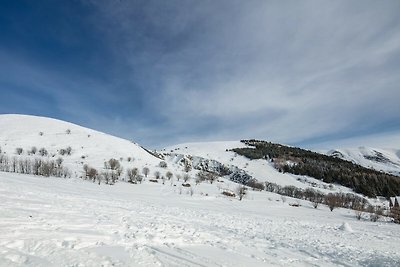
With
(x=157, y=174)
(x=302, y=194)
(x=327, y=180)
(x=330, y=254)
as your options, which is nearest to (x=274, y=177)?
(x=327, y=180)

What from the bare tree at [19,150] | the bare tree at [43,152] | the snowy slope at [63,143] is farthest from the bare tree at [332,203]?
the bare tree at [19,150]

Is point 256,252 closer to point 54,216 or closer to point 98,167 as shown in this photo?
point 54,216

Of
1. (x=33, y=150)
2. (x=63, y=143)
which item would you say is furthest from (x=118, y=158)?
(x=33, y=150)

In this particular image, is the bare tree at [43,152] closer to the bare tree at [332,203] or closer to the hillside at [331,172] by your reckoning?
the bare tree at [332,203]

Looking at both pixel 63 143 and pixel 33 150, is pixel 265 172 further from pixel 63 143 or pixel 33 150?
pixel 33 150

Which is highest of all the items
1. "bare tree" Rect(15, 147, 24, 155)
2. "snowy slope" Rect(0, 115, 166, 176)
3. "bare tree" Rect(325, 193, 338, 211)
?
"snowy slope" Rect(0, 115, 166, 176)

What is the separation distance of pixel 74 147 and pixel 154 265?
214 feet

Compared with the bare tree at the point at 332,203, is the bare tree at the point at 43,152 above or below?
above

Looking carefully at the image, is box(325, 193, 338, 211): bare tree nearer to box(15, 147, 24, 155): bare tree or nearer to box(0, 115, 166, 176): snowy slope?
box(0, 115, 166, 176): snowy slope

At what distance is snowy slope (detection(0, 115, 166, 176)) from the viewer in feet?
195

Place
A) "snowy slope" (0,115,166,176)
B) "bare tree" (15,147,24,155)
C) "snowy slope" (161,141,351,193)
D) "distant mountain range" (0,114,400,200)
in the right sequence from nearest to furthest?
1. "bare tree" (15,147,24,155)
2. "distant mountain range" (0,114,400,200)
3. "snowy slope" (0,115,166,176)
4. "snowy slope" (161,141,351,193)

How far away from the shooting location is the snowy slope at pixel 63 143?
5933 cm

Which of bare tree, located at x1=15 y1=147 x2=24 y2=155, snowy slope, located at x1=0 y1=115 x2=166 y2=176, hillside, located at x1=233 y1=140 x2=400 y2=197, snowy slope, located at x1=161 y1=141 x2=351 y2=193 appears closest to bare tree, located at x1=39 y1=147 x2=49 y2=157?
snowy slope, located at x1=0 y1=115 x2=166 y2=176

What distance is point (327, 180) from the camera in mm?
129750
